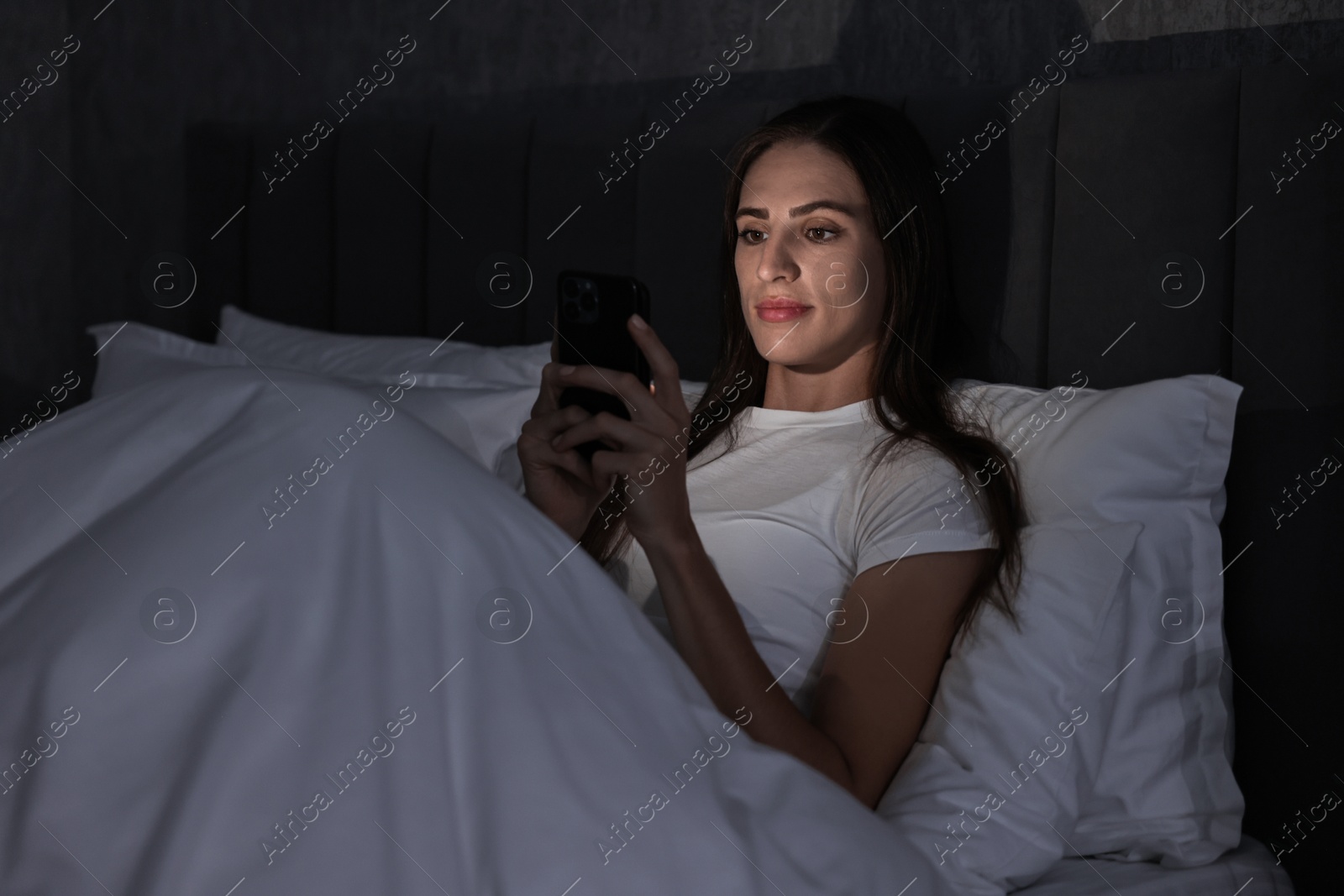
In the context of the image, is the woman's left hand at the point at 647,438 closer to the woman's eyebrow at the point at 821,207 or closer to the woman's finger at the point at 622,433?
the woman's finger at the point at 622,433

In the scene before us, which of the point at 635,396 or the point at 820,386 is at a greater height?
the point at 635,396

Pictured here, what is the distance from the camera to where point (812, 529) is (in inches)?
42.7

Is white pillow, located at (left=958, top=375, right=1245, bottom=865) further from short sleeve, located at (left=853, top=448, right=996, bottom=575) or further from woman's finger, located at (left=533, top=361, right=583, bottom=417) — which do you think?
woman's finger, located at (left=533, top=361, right=583, bottom=417)

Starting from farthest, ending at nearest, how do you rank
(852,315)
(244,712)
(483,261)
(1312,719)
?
(483,261), (852,315), (1312,719), (244,712)

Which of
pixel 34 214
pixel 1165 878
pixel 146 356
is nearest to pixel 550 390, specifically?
pixel 1165 878

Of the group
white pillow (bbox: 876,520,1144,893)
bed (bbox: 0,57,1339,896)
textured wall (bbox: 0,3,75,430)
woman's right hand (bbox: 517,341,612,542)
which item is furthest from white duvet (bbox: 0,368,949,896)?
textured wall (bbox: 0,3,75,430)

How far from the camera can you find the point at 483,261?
64.0 inches

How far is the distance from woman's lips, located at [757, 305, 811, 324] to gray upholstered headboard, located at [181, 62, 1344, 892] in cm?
24

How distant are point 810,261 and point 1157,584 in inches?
19.5

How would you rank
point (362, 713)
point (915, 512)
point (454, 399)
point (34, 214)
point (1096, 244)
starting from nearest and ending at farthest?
point (362, 713)
point (915, 512)
point (1096, 244)
point (454, 399)
point (34, 214)

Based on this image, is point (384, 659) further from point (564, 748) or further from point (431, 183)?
point (431, 183)

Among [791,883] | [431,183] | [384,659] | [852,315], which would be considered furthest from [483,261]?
[791,883]

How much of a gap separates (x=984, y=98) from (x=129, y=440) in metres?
1.03

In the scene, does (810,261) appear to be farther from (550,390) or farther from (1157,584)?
(1157,584)
